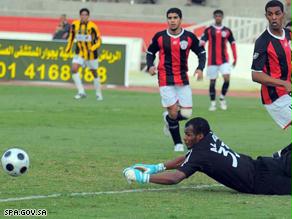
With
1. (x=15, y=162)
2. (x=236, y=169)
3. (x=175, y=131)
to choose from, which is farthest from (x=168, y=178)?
(x=175, y=131)

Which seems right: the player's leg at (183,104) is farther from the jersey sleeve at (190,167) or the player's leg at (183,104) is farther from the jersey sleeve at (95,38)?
→ the jersey sleeve at (95,38)

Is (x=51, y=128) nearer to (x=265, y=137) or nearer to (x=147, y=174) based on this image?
(x=265, y=137)

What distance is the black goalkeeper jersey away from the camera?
10.5 metres

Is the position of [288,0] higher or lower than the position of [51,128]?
higher

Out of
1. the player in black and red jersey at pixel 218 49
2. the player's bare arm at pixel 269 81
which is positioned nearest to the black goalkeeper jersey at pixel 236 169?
the player's bare arm at pixel 269 81

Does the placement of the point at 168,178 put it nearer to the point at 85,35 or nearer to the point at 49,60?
the point at 85,35

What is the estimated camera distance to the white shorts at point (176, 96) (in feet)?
49.3

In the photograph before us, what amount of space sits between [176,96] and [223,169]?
482 cm

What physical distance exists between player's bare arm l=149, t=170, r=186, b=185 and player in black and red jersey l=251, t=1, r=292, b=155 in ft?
5.77

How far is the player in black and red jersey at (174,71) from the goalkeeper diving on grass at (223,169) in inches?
167

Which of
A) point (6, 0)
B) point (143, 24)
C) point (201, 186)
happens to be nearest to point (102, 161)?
point (201, 186)

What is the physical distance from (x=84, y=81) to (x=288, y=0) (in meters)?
15.6

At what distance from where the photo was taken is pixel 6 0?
44719 mm

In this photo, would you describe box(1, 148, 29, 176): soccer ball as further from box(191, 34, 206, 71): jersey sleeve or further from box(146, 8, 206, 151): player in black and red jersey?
box(191, 34, 206, 71): jersey sleeve
